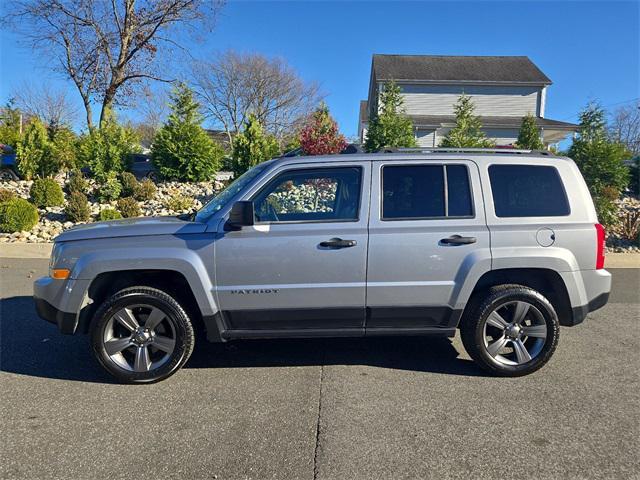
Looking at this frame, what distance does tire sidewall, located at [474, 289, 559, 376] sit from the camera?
3.59 meters

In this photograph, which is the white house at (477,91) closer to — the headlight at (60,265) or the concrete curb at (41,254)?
the concrete curb at (41,254)

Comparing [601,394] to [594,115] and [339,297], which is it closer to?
[339,297]

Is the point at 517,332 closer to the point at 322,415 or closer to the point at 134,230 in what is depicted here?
the point at 322,415

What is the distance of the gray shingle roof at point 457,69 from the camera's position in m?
27.8

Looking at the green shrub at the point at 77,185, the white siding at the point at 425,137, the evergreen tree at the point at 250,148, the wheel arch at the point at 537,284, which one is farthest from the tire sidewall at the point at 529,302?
the white siding at the point at 425,137

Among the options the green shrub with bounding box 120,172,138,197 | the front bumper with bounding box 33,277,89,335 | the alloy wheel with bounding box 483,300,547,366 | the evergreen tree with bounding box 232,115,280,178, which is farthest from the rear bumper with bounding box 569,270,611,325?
the green shrub with bounding box 120,172,138,197

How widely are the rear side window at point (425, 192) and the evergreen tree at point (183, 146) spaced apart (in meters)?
11.9

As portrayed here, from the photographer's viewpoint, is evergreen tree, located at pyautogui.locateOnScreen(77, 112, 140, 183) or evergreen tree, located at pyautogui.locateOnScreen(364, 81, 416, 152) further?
evergreen tree, located at pyautogui.locateOnScreen(77, 112, 140, 183)

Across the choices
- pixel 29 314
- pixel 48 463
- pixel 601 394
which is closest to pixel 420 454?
pixel 601 394

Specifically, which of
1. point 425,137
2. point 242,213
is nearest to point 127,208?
point 242,213

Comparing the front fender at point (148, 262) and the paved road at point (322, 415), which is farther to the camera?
the front fender at point (148, 262)

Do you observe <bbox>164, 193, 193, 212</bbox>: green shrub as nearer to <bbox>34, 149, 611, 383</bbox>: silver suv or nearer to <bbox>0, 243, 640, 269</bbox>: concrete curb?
<bbox>0, 243, 640, 269</bbox>: concrete curb

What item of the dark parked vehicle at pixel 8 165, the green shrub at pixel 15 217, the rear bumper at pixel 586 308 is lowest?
the rear bumper at pixel 586 308

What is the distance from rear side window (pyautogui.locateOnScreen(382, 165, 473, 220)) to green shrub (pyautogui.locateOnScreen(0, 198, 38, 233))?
9.98m
